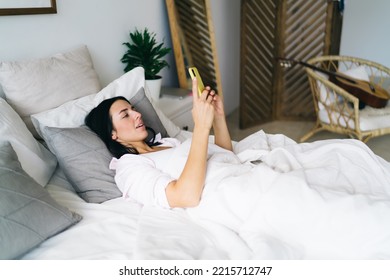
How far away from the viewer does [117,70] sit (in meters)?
2.29

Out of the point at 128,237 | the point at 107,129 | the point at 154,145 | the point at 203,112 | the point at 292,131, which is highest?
the point at 203,112

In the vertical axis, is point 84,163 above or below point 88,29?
below

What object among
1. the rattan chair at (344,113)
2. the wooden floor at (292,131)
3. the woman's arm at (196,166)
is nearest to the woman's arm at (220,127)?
the woman's arm at (196,166)

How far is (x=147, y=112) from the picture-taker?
5.56 feet

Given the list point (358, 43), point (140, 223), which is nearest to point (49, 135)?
point (140, 223)

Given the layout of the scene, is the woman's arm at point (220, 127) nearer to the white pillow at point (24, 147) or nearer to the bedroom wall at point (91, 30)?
the white pillow at point (24, 147)

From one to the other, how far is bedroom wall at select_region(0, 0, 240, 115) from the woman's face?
635mm

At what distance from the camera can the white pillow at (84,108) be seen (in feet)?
4.86

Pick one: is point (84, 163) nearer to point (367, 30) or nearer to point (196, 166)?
point (196, 166)

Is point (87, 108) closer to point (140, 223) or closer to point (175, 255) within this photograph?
point (140, 223)

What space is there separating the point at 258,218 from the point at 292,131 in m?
2.42

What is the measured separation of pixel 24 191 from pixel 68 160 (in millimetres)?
326

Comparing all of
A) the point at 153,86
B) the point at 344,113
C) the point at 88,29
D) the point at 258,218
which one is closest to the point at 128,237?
the point at 258,218

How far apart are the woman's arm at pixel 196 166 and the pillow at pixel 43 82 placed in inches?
30.5
